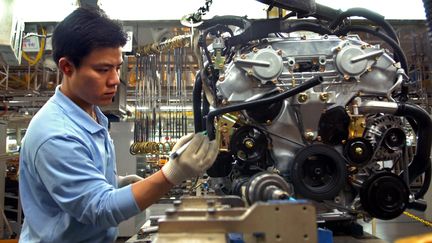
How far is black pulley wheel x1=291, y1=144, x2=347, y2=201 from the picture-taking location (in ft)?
5.65

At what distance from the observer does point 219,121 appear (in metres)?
1.92

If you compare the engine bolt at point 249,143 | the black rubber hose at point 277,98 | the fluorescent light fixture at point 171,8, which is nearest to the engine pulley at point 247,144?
the engine bolt at point 249,143

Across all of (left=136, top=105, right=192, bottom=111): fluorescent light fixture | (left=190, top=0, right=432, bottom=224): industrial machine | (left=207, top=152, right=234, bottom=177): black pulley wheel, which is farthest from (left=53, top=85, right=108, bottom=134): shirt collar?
(left=136, top=105, right=192, bottom=111): fluorescent light fixture

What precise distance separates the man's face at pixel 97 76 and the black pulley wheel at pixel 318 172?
3.10 ft

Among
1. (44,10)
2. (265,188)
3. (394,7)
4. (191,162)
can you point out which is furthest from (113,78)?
(394,7)

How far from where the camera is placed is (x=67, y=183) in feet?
3.81

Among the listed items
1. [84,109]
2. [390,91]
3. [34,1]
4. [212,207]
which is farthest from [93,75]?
[34,1]

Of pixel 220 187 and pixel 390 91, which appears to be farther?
pixel 220 187

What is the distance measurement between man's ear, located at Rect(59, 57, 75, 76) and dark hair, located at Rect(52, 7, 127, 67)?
17mm

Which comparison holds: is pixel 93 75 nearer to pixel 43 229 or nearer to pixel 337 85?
pixel 43 229

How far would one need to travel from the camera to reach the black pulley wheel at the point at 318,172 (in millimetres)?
1723

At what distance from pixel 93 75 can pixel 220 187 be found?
1147mm

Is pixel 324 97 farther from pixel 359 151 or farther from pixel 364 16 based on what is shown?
pixel 364 16

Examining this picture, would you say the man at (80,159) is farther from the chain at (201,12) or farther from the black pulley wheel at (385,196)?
the black pulley wheel at (385,196)
